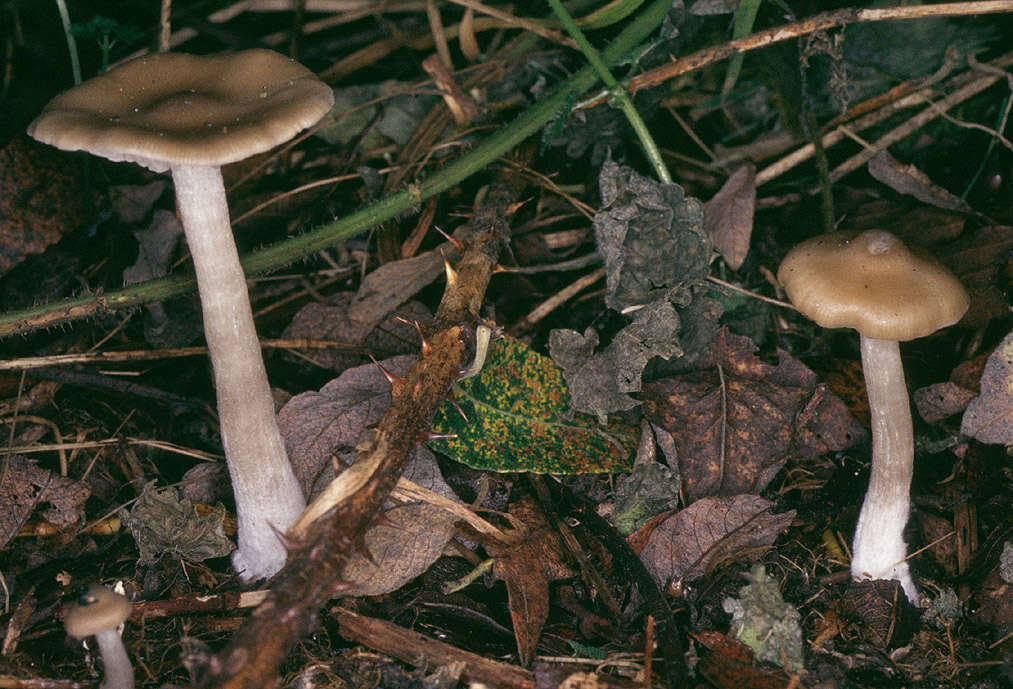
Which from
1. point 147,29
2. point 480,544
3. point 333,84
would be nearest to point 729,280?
point 480,544

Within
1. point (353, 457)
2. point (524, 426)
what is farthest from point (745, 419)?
point (353, 457)

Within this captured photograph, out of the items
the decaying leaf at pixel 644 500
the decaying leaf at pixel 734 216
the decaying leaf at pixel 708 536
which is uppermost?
the decaying leaf at pixel 734 216

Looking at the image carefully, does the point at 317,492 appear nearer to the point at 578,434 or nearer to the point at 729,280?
the point at 578,434

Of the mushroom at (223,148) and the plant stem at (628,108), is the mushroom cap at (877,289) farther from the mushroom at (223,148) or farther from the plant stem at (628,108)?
the mushroom at (223,148)

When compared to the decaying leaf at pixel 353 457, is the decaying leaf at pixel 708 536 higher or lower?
lower

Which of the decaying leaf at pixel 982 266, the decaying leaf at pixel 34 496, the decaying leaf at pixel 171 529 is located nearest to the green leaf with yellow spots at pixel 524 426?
the decaying leaf at pixel 171 529

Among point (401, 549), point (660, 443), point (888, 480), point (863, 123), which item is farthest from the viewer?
point (863, 123)

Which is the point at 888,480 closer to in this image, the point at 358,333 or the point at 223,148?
the point at 358,333
